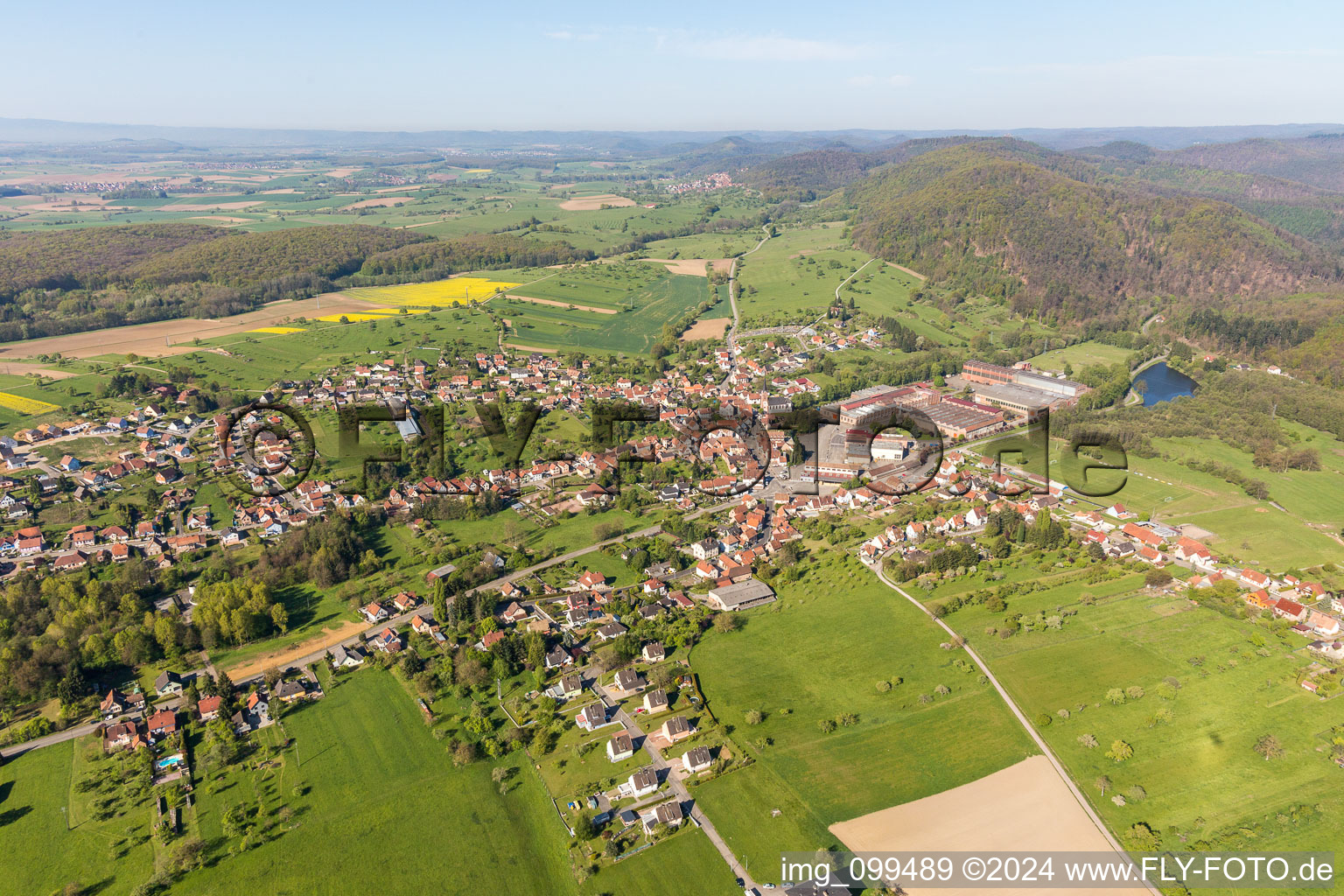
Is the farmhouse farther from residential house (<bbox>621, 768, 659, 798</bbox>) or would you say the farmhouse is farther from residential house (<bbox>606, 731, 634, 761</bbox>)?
residential house (<bbox>621, 768, 659, 798</bbox>)

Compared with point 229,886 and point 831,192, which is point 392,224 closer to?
point 831,192

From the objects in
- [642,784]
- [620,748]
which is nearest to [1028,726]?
[642,784]

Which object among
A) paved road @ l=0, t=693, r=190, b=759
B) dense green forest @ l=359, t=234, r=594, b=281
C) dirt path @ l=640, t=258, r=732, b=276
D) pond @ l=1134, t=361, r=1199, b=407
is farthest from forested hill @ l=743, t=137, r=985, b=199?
paved road @ l=0, t=693, r=190, b=759

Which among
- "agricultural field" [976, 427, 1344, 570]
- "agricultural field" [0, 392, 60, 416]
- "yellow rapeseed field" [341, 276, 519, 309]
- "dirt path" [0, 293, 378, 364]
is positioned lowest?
"agricultural field" [976, 427, 1344, 570]

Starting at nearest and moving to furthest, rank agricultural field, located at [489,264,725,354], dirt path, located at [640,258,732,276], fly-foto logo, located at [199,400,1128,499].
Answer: fly-foto logo, located at [199,400,1128,499], agricultural field, located at [489,264,725,354], dirt path, located at [640,258,732,276]

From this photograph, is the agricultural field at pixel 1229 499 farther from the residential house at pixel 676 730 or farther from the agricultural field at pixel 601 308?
the agricultural field at pixel 601 308

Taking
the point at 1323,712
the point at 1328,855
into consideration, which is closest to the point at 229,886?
the point at 1328,855
